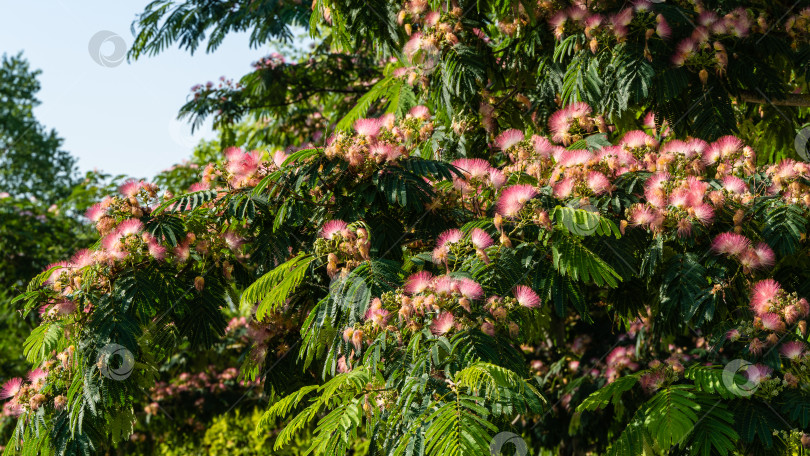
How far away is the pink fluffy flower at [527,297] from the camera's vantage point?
3.40 meters

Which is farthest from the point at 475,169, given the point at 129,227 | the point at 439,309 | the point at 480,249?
the point at 129,227

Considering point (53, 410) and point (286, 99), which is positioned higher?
point (286, 99)

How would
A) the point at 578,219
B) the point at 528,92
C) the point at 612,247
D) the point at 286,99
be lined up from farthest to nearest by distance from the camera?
the point at 286,99
the point at 528,92
the point at 612,247
the point at 578,219

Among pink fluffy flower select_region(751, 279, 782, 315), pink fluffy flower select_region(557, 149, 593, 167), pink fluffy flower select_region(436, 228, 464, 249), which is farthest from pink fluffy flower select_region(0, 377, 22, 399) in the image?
pink fluffy flower select_region(751, 279, 782, 315)

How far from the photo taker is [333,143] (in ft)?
13.3

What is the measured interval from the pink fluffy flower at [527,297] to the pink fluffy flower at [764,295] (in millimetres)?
1148

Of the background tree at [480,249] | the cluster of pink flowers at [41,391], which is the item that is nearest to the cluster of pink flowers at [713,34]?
the background tree at [480,249]

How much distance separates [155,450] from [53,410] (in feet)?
22.2

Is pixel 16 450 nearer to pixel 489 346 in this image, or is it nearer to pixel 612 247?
pixel 489 346

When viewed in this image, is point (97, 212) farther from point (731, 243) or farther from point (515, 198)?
point (731, 243)

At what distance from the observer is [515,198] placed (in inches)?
146

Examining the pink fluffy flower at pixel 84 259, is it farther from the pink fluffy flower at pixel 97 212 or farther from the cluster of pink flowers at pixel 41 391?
the cluster of pink flowers at pixel 41 391

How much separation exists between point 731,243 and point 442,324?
1.61m

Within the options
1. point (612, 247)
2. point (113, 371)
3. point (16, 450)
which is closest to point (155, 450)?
point (16, 450)
